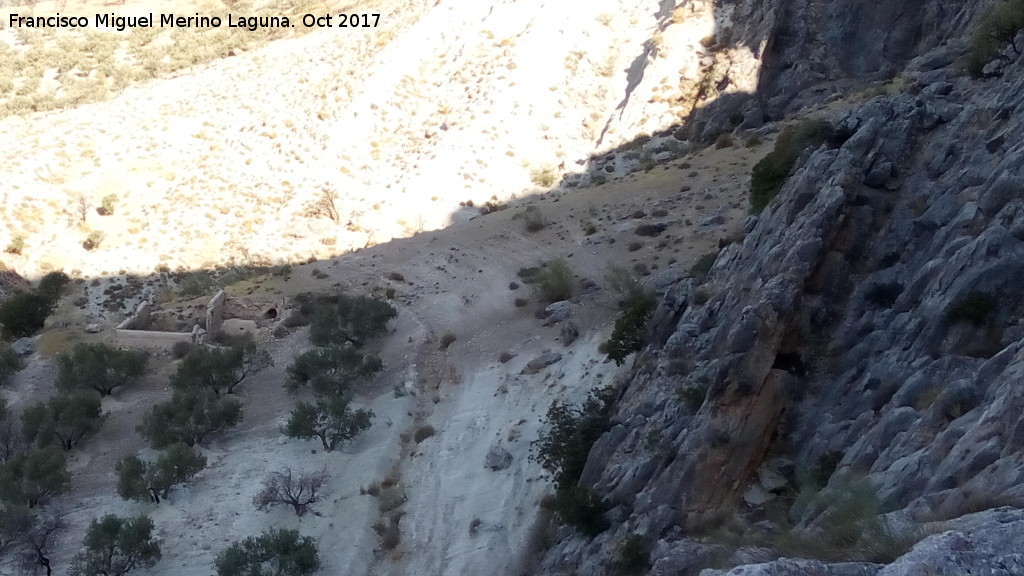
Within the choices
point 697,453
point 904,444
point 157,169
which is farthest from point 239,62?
point 904,444

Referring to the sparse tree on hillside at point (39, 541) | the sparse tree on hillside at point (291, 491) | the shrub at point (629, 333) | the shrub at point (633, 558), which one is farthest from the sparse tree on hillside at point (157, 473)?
the shrub at point (633, 558)

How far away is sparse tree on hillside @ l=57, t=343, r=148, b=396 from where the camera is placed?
79.7 feet

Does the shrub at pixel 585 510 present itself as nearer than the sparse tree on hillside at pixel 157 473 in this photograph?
Yes

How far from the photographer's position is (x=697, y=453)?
44.2ft

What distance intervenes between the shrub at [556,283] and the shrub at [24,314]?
1791 cm

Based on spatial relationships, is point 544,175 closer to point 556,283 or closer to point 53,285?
point 556,283

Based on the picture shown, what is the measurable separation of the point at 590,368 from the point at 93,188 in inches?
1203

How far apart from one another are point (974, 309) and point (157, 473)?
57.1 ft

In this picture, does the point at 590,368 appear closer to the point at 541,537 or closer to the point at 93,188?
the point at 541,537

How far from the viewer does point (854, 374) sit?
42.8 ft

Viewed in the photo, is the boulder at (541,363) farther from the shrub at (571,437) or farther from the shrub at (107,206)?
the shrub at (107,206)

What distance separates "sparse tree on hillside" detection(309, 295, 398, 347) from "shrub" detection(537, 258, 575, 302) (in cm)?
508

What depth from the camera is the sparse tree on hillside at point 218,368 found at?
2455 cm

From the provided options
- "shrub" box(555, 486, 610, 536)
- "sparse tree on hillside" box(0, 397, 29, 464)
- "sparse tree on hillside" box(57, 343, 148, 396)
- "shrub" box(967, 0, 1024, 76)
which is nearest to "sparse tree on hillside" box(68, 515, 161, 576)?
"sparse tree on hillside" box(0, 397, 29, 464)
